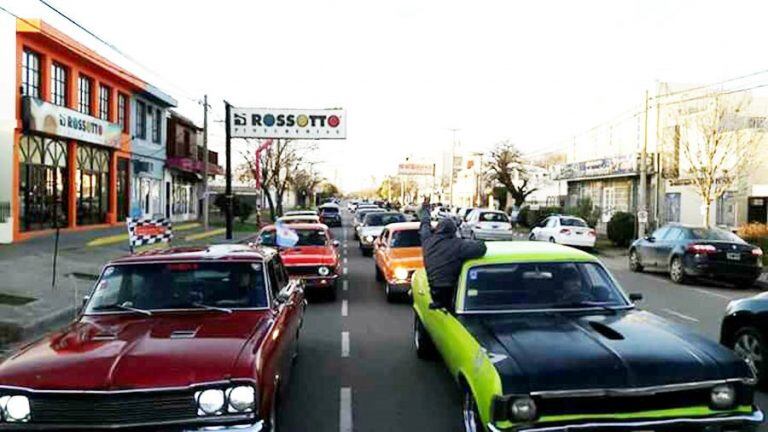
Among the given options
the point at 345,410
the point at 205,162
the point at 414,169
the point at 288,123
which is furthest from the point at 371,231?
the point at 414,169

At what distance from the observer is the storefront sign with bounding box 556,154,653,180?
40500 millimetres

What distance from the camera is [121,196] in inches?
1435

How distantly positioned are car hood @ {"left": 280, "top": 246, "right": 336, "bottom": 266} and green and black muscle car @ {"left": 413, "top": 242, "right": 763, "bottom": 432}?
7757mm

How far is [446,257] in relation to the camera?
700 cm

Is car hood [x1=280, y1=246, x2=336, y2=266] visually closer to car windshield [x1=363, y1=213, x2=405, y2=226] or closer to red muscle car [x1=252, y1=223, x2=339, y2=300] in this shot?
red muscle car [x1=252, y1=223, x2=339, y2=300]

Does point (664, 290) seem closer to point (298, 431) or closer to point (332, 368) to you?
point (332, 368)

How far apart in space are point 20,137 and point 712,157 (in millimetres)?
27209

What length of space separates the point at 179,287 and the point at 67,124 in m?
23.9

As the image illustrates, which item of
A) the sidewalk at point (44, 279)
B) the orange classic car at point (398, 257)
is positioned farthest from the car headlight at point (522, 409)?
the sidewalk at point (44, 279)

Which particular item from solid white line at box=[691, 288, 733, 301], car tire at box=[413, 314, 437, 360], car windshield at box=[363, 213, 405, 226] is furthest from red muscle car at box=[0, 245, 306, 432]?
car windshield at box=[363, 213, 405, 226]

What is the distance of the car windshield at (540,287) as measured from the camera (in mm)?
6117

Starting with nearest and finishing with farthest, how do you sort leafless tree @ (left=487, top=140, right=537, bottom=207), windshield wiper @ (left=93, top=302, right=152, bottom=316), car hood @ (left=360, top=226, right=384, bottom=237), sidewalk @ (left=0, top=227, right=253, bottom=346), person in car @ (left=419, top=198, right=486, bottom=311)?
windshield wiper @ (left=93, top=302, right=152, bottom=316) → person in car @ (left=419, top=198, right=486, bottom=311) → sidewalk @ (left=0, top=227, right=253, bottom=346) → car hood @ (left=360, top=226, right=384, bottom=237) → leafless tree @ (left=487, top=140, right=537, bottom=207)

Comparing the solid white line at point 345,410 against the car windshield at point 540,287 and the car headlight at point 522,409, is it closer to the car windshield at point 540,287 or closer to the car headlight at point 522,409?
the car windshield at point 540,287

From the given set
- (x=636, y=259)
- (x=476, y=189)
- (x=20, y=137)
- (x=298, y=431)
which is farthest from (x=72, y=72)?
(x=476, y=189)
